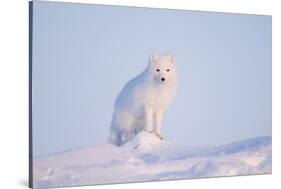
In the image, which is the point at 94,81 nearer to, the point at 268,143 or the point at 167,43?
the point at 167,43

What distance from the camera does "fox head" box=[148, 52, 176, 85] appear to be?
6.46 metres

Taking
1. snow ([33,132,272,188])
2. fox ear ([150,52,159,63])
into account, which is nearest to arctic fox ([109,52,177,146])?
fox ear ([150,52,159,63])

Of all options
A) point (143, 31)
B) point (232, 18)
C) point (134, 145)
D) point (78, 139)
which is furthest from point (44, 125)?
point (232, 18)

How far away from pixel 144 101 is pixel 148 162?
644mm

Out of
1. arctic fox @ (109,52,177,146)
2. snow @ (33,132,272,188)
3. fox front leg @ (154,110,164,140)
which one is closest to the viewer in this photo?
snow @ (33,132,272,188)

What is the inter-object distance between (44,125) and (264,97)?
264 cm

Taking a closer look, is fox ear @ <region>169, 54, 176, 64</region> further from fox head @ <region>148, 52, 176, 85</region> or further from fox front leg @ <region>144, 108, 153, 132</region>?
fox front leg @ <region>144, 108, 153, 132</region>

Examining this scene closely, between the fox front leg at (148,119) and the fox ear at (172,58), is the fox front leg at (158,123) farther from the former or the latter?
the fox ear at (172,58)

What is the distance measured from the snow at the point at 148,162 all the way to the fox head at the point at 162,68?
0.60 meters

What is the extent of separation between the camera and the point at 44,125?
6047mm

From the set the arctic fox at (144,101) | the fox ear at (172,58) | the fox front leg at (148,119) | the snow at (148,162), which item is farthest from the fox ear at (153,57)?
the snow at (148,162)

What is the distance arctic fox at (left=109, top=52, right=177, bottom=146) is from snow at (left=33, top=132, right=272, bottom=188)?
0.11 meters

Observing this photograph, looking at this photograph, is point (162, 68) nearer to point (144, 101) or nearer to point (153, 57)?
point (153, 57)

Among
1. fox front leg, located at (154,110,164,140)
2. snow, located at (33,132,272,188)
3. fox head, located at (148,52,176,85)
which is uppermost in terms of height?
fox head, located at (148,52,176,85)
